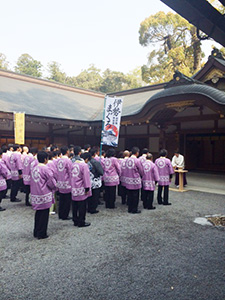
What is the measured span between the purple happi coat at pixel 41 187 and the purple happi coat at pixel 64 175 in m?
1.15

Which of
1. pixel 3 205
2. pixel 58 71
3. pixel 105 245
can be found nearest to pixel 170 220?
pixel 105 245

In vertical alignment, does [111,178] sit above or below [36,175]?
below

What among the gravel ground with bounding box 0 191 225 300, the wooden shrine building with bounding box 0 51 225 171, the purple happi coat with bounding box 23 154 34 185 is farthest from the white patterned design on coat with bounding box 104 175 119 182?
the wooden shrine building with bounding box 0 51 225 171

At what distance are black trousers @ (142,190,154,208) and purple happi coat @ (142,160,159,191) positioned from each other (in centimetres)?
19

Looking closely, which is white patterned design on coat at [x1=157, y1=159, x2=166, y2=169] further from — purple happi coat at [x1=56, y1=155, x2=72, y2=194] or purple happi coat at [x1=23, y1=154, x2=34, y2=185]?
purple happi coat at [x1=23, y1=154, x2=34, y2=185]

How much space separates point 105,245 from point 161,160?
3489 mm

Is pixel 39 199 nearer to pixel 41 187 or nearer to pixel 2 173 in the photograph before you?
pixel 41 187

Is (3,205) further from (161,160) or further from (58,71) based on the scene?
(58,71)

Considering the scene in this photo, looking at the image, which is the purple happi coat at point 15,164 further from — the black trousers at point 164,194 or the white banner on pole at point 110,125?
the black trousers at point 164,194

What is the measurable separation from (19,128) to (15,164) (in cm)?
204

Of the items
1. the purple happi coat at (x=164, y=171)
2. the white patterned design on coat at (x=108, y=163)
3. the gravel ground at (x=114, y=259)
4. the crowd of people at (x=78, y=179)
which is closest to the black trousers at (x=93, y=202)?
the crowd of people at (x=78, y=179)

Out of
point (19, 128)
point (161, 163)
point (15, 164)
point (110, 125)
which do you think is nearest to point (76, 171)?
point (110, 125)

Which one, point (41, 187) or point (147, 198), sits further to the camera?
point (147, 198)

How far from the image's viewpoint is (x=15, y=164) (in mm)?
7359
